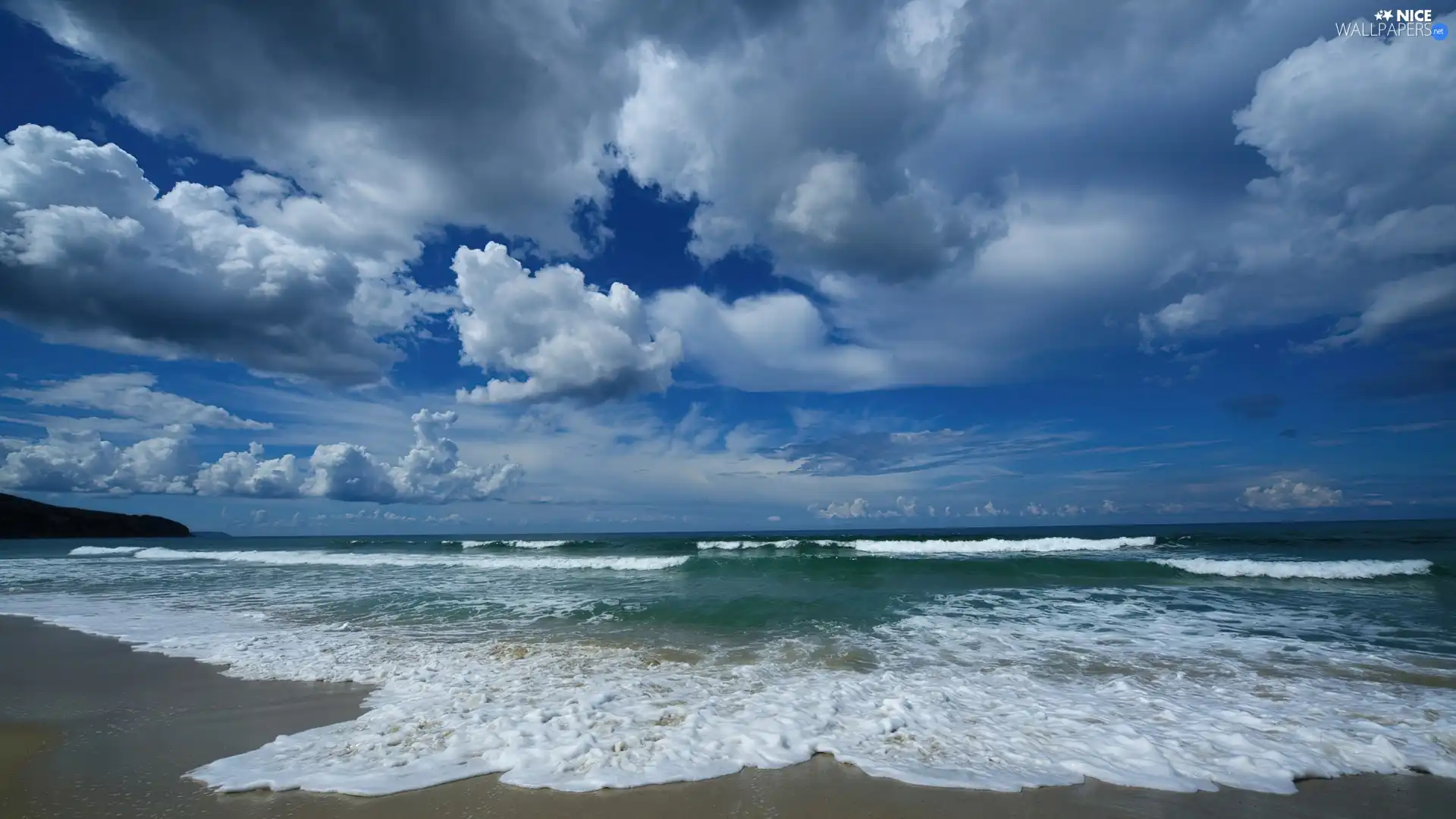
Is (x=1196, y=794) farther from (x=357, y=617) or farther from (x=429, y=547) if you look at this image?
(x=429, y=547)

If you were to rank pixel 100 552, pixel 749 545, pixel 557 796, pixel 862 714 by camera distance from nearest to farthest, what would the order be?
pixel 557 796, pixel 862 714, pixel 749 545, pixel 100 552

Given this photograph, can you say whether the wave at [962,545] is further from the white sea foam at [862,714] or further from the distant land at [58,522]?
the distant land at [58,522]

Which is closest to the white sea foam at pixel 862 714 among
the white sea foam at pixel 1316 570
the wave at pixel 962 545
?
the white sea foam at pixel 1316 570

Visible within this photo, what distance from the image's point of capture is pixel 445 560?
3016cm

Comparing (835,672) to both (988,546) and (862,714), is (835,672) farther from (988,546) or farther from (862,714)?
(988,546)

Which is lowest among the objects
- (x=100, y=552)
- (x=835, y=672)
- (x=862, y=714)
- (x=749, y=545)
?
(x=100, y=552)

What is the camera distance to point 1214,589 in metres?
16.0

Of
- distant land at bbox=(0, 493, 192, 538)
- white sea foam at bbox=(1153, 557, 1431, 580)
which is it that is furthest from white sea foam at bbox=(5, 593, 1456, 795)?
distant land at bbox=(0, 493, 192, 538)

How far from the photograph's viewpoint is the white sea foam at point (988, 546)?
3219cm

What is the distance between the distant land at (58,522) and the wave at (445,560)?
7315cm

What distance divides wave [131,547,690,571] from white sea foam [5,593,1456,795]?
16.6 meters

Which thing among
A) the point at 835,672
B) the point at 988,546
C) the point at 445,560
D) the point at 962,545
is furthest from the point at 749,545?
the point at 835,672

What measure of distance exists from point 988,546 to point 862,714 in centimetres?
3320

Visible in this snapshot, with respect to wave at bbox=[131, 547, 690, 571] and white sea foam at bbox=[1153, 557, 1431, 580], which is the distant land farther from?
white sea foam at bbox=[1153, 557, 1431, 580]
